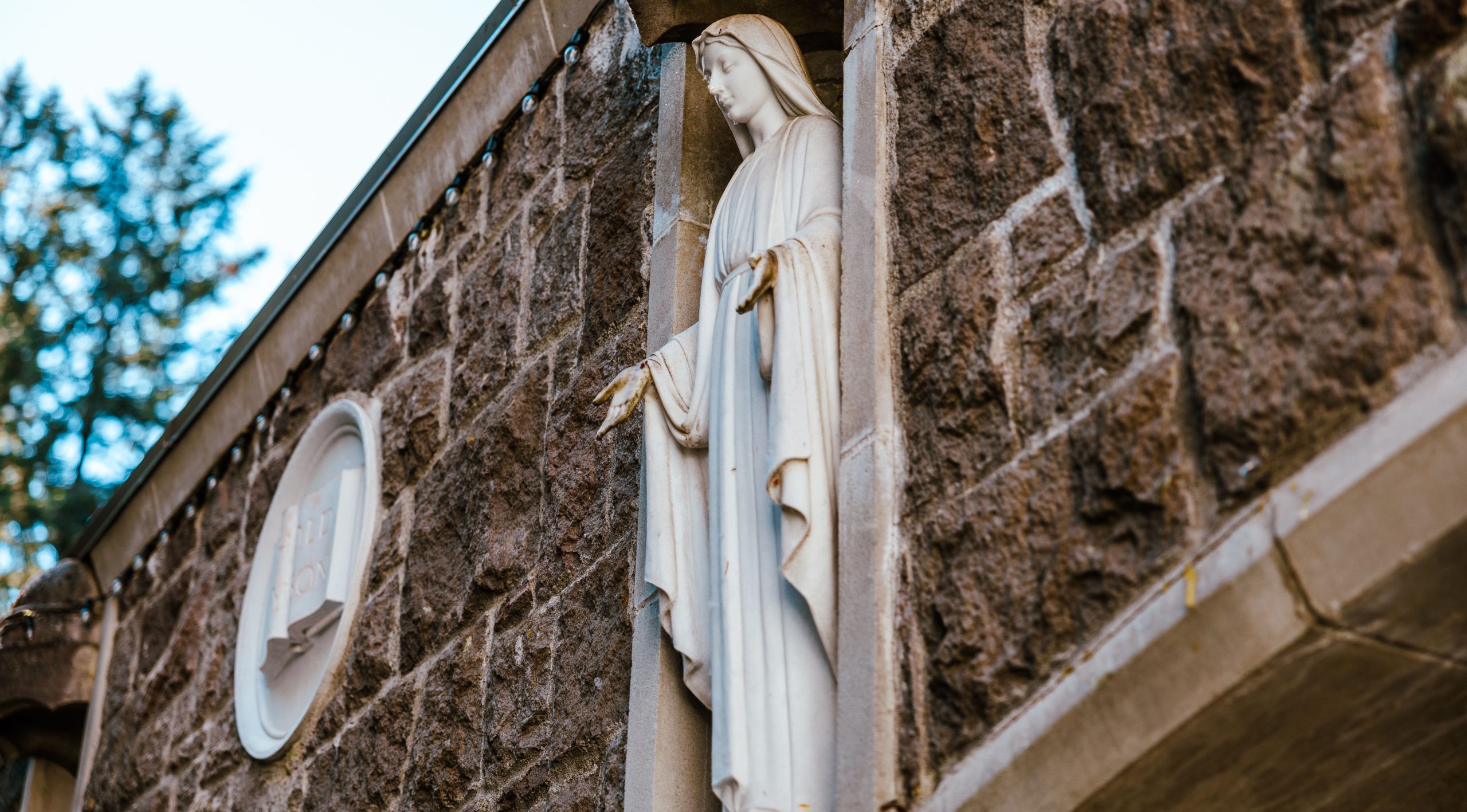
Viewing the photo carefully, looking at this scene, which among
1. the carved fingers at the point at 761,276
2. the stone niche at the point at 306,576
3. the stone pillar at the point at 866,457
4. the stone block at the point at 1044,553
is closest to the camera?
the stone block at the point at 1044,553

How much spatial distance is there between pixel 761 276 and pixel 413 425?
2336mm

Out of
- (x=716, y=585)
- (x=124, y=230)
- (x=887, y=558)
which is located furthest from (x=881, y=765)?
(x=124, y=230)

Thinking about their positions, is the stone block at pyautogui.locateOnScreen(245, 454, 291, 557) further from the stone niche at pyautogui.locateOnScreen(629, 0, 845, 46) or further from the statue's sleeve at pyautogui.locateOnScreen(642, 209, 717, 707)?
the statue's sleeve at pyautogui.locateOnScreen(642, 209, 717, 707)

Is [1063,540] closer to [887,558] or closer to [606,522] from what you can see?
[887,558]

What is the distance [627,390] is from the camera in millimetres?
3832

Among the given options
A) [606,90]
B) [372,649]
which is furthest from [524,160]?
[372,649]

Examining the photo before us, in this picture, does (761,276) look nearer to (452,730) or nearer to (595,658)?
(595,658)

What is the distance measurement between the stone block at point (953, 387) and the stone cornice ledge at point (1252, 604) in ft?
1.50

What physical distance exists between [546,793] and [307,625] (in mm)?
1827

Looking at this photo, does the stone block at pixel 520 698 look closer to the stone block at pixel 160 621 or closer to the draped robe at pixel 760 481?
the draped robe at pixel 760 481

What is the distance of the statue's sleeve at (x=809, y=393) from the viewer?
3193 mm

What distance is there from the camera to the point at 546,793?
414 cm

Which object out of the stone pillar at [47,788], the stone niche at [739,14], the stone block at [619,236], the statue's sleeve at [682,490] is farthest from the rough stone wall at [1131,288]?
the stone pillar at [47,788]

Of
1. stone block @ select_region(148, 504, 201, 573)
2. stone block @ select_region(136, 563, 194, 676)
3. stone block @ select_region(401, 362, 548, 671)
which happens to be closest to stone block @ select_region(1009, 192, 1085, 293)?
stone block @ select_region(401, 362, 548, 671)
